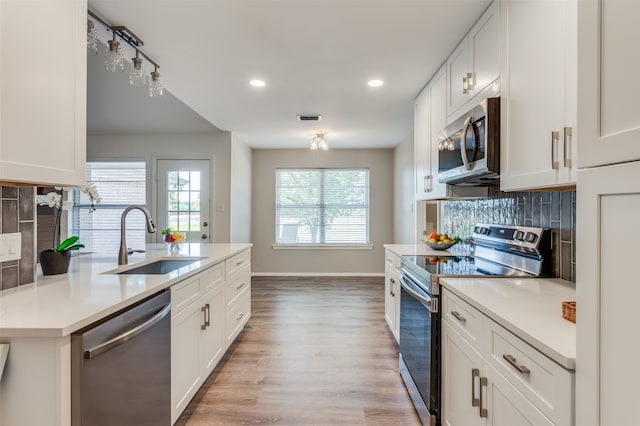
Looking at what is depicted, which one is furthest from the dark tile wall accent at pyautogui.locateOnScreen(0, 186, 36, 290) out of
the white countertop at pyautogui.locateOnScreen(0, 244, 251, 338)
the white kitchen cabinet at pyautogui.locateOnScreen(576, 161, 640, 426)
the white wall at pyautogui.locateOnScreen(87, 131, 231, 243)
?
the white wall at pyautogui.locateOnScreen(87, 131, 231, 243)

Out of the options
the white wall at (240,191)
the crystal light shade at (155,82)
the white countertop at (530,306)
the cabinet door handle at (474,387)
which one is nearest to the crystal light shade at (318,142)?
the white wall at (240,191)

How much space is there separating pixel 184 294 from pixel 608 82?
192 centimetres

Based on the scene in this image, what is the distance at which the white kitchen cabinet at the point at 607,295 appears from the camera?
0.63 meters

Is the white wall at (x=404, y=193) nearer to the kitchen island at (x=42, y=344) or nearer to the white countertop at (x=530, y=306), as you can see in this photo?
the white countertop at (x=530, y=306)

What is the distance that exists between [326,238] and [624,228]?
17.8 ft

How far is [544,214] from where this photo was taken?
1782mm

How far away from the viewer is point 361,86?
9.50 ft

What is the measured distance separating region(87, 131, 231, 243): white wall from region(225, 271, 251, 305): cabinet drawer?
5.17 ft

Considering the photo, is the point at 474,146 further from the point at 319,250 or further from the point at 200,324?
the point at 319,250

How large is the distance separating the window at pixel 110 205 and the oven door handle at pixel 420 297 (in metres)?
4.46

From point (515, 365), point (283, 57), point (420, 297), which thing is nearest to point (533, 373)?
point (515, 365)

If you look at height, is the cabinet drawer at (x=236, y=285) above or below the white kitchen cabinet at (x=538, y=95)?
below

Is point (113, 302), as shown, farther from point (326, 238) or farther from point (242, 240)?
point (326, 238)

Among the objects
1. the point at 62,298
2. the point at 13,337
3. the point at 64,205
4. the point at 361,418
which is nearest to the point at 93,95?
the point at 64,205
